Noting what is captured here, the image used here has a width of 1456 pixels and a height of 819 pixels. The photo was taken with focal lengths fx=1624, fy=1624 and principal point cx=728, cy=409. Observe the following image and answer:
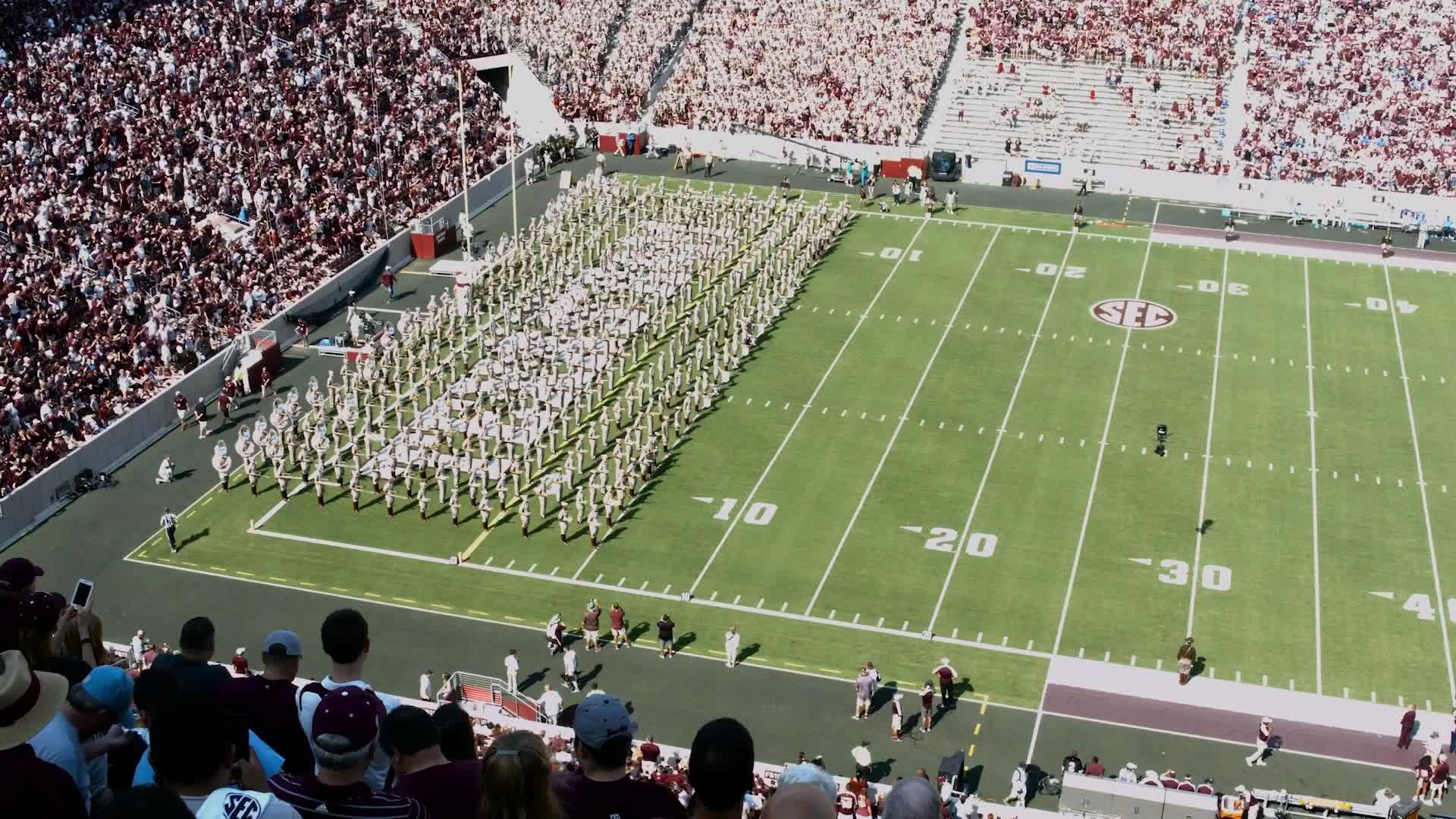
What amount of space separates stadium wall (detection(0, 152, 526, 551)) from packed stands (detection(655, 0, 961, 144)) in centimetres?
1551

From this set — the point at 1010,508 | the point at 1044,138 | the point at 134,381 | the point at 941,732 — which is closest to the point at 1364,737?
the point at 941,732

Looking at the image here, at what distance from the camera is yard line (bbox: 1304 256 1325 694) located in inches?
1036

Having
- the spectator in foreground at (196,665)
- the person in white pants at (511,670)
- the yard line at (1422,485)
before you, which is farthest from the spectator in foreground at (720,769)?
the yard line at (1422,485)

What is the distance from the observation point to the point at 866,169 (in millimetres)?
51312

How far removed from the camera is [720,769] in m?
6.97

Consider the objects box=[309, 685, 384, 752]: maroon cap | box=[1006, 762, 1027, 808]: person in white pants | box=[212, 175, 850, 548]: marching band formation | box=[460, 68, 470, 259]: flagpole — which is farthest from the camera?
box=[460, 68, 470, 259]: flagpole

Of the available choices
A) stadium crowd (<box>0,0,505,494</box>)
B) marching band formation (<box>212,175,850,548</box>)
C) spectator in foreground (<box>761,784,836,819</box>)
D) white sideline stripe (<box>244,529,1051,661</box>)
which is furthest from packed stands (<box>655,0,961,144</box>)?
spectator in foreground (<box>761,784,836,819</box>)

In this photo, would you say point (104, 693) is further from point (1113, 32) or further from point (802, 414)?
point (1113, 32)

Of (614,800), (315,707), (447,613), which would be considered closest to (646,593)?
(447,613)

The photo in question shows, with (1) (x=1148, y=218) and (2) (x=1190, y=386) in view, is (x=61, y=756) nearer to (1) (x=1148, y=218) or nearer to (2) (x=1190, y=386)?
(2) (x=1190, y=386)

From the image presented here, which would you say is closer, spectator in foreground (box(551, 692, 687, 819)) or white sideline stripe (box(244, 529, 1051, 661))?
spectator in foreground (box(551, 692, 687, 819))

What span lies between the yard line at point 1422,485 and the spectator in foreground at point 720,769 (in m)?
21.5

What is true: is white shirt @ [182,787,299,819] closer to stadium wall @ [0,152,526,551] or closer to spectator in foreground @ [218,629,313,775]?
spectator in foreground @ [218,629,313,775]

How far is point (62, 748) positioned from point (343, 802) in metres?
1.63
